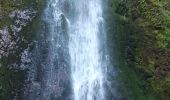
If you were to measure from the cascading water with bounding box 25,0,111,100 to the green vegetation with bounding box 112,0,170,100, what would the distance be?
776 millimetres

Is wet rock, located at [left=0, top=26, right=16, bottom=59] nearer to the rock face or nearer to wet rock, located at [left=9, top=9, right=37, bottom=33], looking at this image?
the rock face

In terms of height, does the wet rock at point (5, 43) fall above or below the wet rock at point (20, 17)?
below

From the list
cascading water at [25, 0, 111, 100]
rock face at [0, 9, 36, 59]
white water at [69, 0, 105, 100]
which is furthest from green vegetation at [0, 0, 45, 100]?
white water at [69, 0, 105, 100]

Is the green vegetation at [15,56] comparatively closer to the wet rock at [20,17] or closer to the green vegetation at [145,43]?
the wet rock at [20,17]

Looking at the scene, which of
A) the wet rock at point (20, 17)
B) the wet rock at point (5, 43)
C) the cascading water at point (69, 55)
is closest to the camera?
the wet rock at point (5, 43)

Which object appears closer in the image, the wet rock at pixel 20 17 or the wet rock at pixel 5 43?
the wet rock at pixel 5 43

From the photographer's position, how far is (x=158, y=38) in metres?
13.5

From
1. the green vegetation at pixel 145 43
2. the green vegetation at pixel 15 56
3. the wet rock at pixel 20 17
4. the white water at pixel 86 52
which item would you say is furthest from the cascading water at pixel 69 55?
the green vegetation at pixel 145 43

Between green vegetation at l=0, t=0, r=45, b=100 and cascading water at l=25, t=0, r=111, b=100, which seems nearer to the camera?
green vegetation at l=0, t=0, r=45, b=100

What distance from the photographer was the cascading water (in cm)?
1218

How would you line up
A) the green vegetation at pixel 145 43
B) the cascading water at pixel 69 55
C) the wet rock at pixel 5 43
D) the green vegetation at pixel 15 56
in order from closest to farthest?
the green vegetation at pixel 15 56 → the wet rock at pixel 5 43 → the cascading water at pixel 69 55 → the green vegetation at pixel 145 43

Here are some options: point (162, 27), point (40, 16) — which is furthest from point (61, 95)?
point (162, 27)

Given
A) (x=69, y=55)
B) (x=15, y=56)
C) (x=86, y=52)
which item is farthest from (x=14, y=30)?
(x=86, y=52)

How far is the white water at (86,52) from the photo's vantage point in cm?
→ 1247
